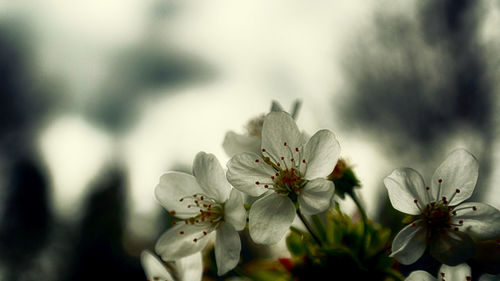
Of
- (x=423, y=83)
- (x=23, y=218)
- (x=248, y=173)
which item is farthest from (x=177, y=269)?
(x=23, y=218)

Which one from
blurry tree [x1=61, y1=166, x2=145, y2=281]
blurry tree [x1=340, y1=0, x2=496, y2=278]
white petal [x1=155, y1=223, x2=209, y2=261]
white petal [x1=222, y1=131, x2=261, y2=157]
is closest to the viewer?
white petal [x1=155, y1=223, x2=209, y2=261]

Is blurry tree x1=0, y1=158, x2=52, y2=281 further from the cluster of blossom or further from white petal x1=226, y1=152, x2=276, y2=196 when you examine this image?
white petal x1=226, y1=152, x2=276, y2=196

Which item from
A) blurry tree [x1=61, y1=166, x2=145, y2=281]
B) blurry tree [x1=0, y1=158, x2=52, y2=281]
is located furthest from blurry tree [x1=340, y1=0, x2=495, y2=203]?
blurry tree [x1=61, y1=166, x2=145, y2=281]

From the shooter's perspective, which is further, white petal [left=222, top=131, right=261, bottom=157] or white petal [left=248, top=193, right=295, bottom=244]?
white petal [left=222, top=131, right=261, bottom=157]

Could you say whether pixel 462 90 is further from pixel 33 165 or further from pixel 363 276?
pixel 33 165

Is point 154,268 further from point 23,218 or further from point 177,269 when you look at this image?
point 23,218

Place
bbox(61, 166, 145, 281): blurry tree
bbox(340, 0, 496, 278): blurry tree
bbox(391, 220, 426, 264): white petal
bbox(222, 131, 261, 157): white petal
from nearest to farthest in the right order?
bbox(391, 220, 426, 264): white petal < bbox(222, 131, 261, 157): white petal < bbox(340, 0, 496, 278): blurry tree < bbox(61, 166, 145, 281): blurry tree
